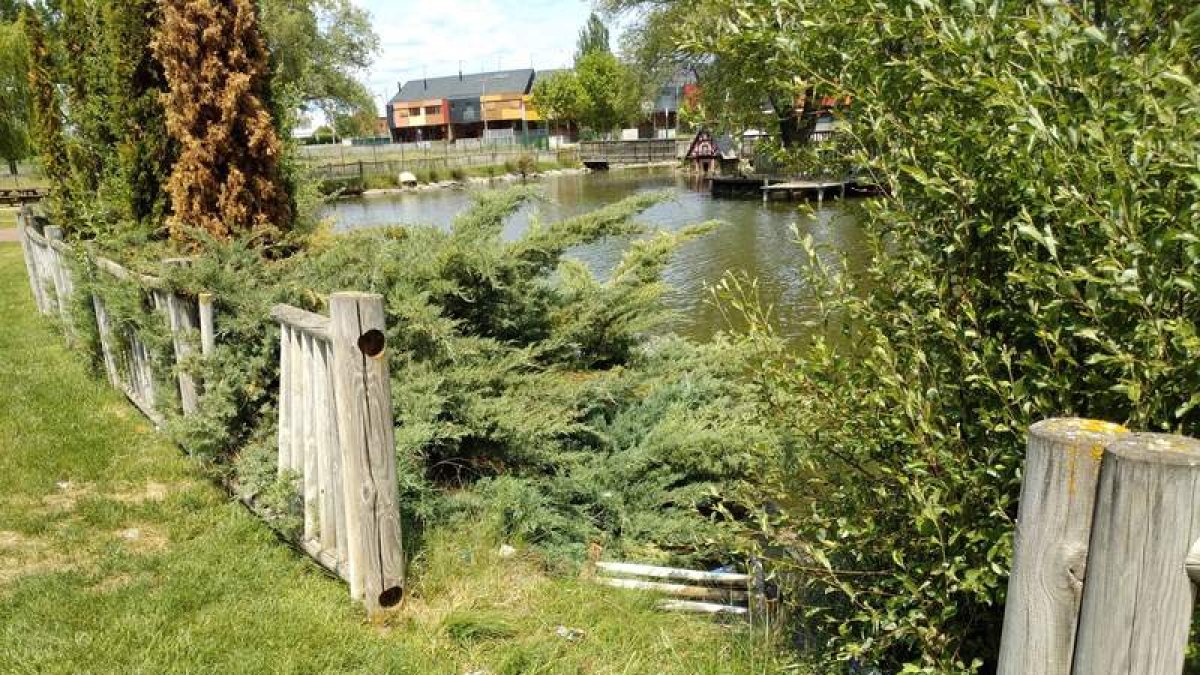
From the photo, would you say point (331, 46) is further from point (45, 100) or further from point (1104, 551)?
point (1104, 551)

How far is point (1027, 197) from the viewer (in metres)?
2.06

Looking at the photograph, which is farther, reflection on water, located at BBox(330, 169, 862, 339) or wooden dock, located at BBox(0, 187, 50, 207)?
wooden dock, located at BBox(0, 187, 50, 207)

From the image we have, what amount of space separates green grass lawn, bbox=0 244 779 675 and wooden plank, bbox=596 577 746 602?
11 centimetres

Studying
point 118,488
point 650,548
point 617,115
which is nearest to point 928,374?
point 650,548

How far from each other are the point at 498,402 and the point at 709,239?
14616 mm

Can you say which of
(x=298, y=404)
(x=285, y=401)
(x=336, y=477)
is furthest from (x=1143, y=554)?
(x=285, y=401)

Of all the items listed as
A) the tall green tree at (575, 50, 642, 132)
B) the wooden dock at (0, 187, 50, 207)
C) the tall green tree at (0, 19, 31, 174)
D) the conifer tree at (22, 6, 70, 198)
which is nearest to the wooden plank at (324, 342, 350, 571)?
the conifer tree at (22, 6, 70, 198)

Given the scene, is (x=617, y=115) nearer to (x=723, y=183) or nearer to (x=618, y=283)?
(x=723, y=183)

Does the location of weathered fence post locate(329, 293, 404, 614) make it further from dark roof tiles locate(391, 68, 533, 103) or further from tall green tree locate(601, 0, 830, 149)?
dark roof tiles locate(391, 68, 533, 103)

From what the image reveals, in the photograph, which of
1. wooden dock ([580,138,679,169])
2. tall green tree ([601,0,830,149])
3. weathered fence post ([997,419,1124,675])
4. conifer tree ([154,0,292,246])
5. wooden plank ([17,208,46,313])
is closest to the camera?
weathered fence post ([997,419,1124,675])

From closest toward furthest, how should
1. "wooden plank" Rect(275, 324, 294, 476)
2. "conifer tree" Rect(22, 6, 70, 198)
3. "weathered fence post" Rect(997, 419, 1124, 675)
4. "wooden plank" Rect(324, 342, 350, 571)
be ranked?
"weathered fence post" Rect(997, 419, 1124, 675), "wooden plank" Rect(324, 342, 350, 571), "wooden plank" Rect(275, 324, 294, 476), "conifer tree" Rect(22, 6, 70, 198)

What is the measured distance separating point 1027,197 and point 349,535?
261cm

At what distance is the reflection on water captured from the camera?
7034 mm

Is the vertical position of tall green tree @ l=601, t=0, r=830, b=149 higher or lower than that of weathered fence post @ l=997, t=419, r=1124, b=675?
higher
